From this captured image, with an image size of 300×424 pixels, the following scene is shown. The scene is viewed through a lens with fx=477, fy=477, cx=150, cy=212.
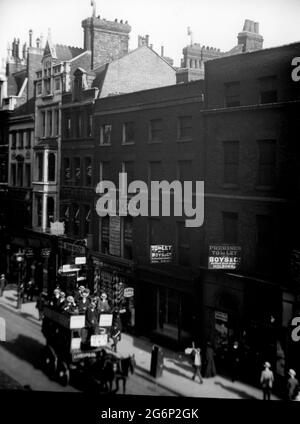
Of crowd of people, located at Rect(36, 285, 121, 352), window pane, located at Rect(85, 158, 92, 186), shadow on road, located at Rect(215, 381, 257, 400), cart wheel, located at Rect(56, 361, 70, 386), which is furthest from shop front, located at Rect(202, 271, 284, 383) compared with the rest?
window pane, located at Rect(85, 158, 92, 186)

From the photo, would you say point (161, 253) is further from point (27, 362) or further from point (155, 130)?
point (27, 362)

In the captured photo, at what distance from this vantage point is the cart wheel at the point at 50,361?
586 inches

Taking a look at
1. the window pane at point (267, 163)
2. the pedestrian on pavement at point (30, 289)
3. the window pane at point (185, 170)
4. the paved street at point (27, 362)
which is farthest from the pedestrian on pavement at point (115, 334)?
the window pane at point (267, 163)

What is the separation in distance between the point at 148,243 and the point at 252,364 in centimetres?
647

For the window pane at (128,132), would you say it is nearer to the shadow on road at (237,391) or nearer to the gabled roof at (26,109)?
the gabled roof at (26,109)

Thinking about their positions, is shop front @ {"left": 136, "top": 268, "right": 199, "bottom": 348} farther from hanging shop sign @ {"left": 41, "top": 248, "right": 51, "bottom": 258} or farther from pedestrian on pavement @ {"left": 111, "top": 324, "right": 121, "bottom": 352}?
hanging shop sign @ {"left": 41, "top": 248, "right": 51, "bottom": 258}

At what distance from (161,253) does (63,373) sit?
241 inches

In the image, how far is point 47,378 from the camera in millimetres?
15242

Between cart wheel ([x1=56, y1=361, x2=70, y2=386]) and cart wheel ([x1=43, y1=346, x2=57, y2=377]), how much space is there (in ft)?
0.50

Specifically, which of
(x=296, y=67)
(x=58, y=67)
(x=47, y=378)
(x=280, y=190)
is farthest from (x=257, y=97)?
(x=47, y=378)

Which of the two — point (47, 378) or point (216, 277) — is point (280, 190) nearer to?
point (216, 277)

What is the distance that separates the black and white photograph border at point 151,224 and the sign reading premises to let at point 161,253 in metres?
0.07

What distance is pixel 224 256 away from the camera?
16844mm

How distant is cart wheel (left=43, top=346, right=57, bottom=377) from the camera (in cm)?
1489
